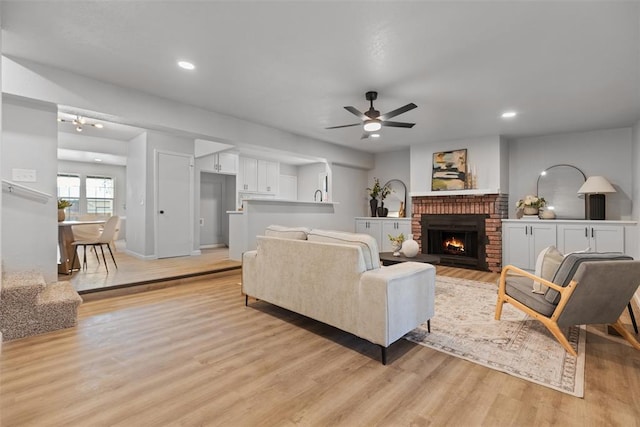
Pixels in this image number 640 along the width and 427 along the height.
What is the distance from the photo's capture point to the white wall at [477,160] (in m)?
5.60

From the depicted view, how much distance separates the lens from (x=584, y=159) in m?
5.32

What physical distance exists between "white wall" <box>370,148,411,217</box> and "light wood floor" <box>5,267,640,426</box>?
4882 mm

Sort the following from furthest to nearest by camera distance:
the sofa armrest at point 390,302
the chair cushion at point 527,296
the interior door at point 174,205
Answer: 1. the interior door at point 174,205
2. the chair cushion at point 527,296
3. the sofa armrest at point 390,302

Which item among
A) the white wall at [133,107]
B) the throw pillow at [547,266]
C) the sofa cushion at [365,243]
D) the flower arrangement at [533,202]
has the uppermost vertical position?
the white wall at [133,107]

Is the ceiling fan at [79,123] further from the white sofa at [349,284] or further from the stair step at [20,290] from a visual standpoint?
the white sofa at [349,284]

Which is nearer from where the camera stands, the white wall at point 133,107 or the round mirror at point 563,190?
the white wall at point 133,107

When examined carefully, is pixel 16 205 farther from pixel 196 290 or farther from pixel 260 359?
pixel 260 359

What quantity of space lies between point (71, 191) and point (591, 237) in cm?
1187

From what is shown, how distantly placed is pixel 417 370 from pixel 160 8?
122 inches

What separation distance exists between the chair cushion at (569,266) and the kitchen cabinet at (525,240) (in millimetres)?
2997

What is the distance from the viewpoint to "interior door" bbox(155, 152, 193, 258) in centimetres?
587

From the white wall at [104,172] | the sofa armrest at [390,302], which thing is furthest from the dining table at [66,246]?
the white wall at [104,172]

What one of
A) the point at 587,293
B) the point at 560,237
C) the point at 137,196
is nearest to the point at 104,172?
the point at 137,196

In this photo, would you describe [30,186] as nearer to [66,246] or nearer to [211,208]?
[66,246]
